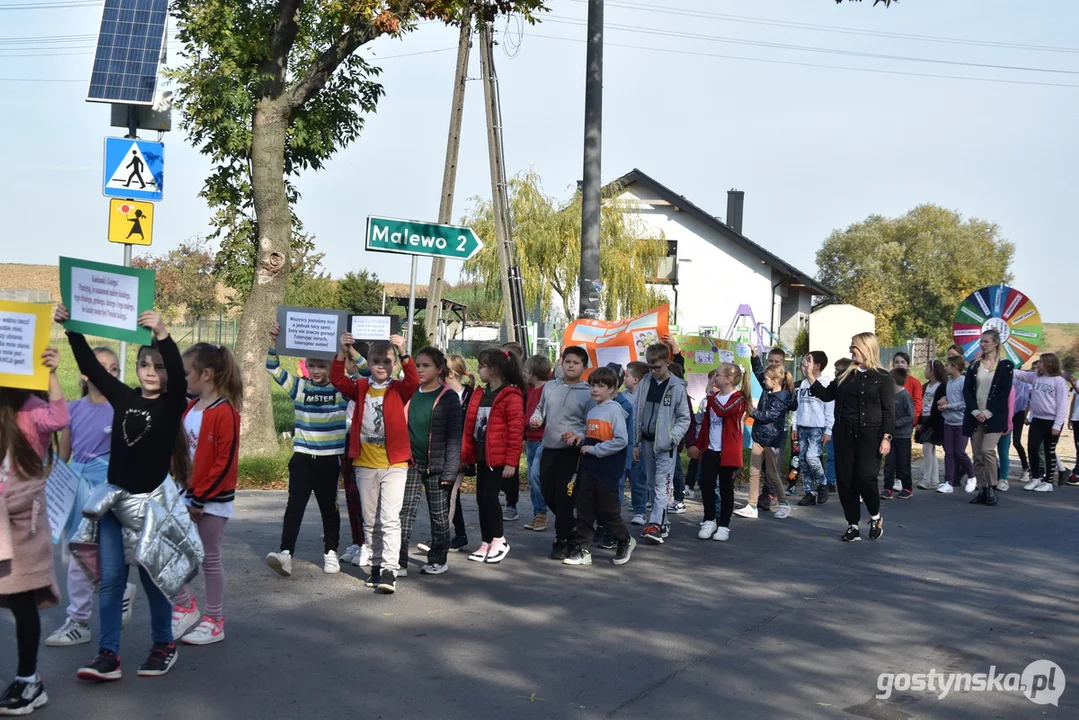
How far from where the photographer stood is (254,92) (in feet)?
48.6

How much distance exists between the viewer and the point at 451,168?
17203mm

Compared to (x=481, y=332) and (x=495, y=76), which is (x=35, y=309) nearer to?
(x=495, y=76)

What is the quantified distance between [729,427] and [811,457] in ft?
10.6

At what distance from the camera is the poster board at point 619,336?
13.2 metres

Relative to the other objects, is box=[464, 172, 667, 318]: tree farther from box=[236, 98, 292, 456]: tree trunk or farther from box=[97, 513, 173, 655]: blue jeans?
box=[97, 513, 173, 655]: blue jeans

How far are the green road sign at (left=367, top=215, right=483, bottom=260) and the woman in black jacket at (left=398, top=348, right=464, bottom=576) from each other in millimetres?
3355

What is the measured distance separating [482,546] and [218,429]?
327 cm

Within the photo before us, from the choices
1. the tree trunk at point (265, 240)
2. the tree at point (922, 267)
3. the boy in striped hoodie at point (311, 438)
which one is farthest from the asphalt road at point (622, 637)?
the tree at point (922, 267)

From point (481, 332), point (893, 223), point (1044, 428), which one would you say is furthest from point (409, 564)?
point (893, 223)

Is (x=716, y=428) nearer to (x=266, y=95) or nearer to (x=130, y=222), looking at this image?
(x=130, y=222)

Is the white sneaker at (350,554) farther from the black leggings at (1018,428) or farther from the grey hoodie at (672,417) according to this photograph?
the black leggings at (1018,428)

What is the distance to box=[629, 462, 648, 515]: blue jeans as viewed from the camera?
1101cm

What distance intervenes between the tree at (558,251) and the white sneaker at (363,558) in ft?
104

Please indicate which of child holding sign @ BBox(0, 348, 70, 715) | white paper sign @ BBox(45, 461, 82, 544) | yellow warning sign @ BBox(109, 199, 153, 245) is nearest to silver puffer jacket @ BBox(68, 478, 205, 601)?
white paper sign @ BBox(45, 461, 82, 544)
